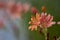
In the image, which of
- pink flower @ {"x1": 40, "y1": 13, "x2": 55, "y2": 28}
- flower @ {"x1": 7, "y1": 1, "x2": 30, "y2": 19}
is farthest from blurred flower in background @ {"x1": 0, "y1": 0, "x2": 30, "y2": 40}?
pink flower @ {"x1": 40, "y1": 13, "x2": 55, "y2": 28}

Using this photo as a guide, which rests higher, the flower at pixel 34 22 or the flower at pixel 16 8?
the flower at pixel 16 8

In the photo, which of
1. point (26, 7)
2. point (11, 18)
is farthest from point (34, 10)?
point (11, 18)

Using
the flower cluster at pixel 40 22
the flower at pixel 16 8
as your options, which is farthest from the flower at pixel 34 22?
the flower at pixel 16 8

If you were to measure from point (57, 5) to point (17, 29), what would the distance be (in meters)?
0.39

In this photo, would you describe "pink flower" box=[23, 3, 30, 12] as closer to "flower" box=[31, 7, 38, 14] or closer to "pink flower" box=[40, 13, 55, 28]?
"flower" box=[31, 7, 38, 14]

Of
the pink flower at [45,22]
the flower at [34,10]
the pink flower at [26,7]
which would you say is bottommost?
the pink flower at [45,22]

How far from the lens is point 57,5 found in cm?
117

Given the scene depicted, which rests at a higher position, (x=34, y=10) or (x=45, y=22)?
(x=34, y=10)

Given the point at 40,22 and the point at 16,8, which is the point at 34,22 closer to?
the point at 40,22

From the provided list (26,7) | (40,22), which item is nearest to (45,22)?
(40,22)

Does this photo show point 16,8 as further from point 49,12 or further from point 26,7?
point 49,12

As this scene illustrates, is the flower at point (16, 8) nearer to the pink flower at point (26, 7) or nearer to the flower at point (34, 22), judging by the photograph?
the pink flower at point (26, 7)

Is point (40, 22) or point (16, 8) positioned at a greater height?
point (16, 8)

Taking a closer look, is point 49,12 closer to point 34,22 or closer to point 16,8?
point 34,22
